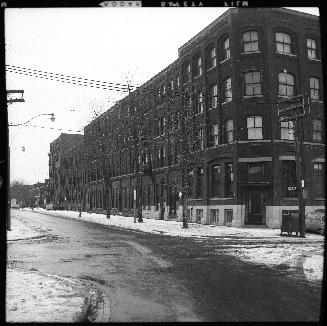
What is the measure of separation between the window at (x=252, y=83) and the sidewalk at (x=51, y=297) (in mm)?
4053

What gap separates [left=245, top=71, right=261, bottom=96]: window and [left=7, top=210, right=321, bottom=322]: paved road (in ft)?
10.0

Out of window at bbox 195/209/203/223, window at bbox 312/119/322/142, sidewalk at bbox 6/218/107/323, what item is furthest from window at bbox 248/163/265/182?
window at bbox 195/209/203/223

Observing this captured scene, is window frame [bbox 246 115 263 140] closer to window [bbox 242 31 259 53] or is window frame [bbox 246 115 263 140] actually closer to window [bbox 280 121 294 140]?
window [bbox 280 121 294 140]

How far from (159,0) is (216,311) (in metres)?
4.71

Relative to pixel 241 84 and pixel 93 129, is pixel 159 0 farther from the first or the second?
pixel 93 129

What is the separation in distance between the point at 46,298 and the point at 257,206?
14.3 feet

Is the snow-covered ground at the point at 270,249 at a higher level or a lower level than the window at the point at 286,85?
lower

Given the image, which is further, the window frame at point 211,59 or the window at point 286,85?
the window frame at point 211,59

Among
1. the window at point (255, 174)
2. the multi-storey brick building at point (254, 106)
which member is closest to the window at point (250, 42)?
the multi-storey brick building at point (254, 106)

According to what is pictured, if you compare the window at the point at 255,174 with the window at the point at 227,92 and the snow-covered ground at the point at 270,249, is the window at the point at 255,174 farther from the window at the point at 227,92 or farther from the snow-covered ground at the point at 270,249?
the window at the point at 227,92

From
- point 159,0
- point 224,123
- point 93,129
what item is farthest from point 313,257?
point 93,129

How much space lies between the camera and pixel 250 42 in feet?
22.6

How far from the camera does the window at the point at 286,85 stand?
603 centimetres

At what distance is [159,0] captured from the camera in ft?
8.91
